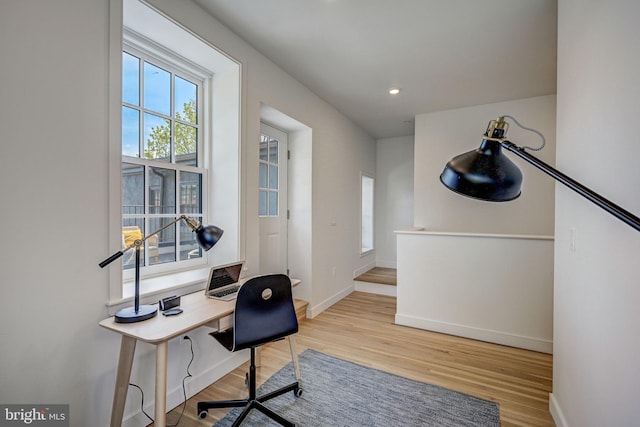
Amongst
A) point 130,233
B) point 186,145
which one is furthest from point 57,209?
point 186,145

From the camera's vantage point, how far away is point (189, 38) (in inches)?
77.9

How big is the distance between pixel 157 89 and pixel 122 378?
5.97ft

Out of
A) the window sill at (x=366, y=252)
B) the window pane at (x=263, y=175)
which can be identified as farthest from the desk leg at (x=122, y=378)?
the window sill at (x=366, y=252)

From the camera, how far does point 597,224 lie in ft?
4.20

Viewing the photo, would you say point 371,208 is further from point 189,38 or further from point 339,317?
point 189,38

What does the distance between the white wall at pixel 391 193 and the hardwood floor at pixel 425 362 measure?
87.1 inches

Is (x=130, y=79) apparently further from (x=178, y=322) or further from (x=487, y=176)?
(x=487, y=176)

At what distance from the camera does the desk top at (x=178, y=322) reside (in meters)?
1.34

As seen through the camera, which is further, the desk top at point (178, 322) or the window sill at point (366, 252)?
the window sill at point (366, 252)

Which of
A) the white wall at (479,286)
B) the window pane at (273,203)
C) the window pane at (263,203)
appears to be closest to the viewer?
the white wall at (479,286)

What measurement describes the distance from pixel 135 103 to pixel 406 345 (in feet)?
9.80

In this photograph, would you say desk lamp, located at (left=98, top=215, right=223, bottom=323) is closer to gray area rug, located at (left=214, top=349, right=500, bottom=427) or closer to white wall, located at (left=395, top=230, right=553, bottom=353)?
gray area rug, located at (left=214, top=349, right=500, bottom=427)

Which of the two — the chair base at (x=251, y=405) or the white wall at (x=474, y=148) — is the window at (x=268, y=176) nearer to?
the chair base at (x=251, y=405)

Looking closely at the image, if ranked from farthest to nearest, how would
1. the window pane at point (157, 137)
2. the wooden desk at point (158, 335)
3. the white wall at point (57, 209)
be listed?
the window pane at point (157, 137) < the wooden desk at point (158, 335) < the white wall at point (57, 209)
